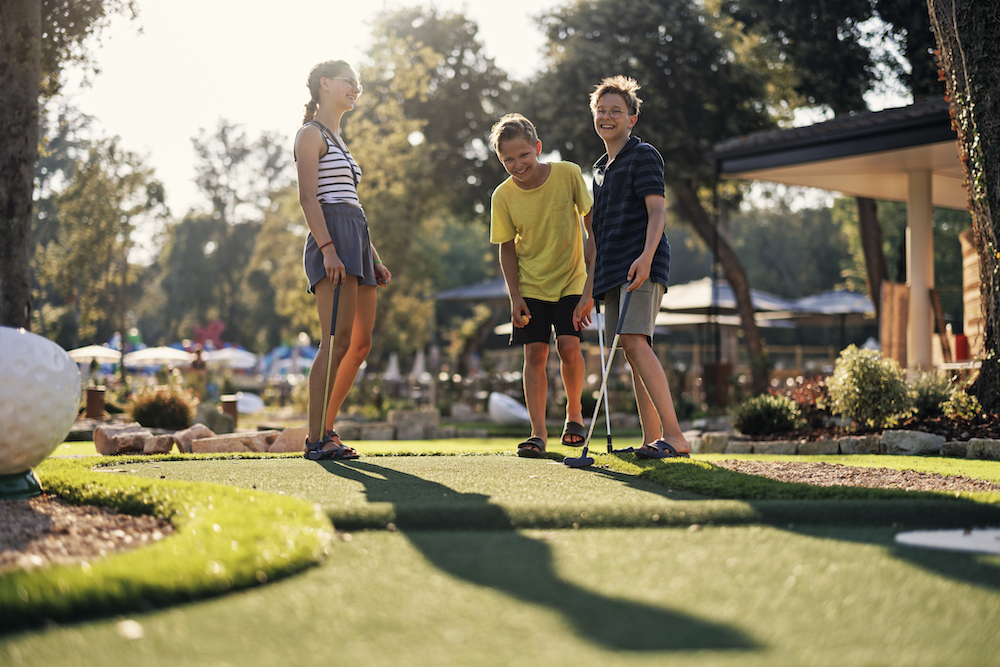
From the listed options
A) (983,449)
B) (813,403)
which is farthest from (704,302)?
(983,449)

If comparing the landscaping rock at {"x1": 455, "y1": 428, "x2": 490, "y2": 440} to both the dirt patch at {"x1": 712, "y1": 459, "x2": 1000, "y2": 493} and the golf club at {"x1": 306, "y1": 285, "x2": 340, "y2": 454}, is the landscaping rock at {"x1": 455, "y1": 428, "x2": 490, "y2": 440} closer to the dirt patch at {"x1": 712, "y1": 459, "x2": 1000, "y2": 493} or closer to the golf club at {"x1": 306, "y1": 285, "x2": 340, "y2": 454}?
the golf club at {"x1": 306, "y1": 285, "x2": 340, "y2": 454}

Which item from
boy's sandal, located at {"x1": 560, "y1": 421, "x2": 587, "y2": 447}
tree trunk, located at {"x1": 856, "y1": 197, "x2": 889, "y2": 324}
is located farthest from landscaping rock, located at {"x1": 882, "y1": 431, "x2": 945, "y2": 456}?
tree trunk, located at {"x1": 856, "y1": 197, "x2": 889, "y2": 324}

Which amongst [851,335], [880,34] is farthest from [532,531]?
[851,335]

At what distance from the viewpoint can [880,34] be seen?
14.4 metres

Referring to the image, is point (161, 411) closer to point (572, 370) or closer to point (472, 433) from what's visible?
point (472, 433)

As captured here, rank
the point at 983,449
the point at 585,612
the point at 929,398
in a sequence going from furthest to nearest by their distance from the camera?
the point at 929,398, the point at 983,449, the point at 585,612

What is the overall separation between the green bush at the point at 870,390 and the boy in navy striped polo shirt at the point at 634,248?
297 cm

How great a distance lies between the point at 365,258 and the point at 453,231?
1890 inches

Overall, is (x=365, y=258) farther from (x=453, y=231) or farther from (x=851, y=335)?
(x=453, y=231)

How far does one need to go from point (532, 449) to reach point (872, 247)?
12120mm

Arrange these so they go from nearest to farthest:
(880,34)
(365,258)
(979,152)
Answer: (365,258)
(979,152)
(880,34)

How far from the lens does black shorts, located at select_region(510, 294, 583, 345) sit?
4.82 m

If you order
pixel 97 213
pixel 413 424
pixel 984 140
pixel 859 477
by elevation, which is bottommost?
pixel 413 424

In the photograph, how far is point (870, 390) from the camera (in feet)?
22.0
